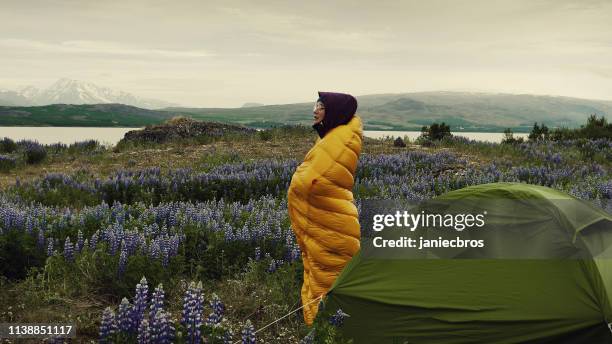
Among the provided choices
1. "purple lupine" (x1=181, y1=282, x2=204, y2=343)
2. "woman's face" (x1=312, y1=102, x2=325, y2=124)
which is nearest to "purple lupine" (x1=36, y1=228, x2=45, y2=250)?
"purple lupine" (x1=181, y1=282, x2=204, y2=343)

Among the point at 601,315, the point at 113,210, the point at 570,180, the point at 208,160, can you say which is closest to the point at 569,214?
the point at 601,315

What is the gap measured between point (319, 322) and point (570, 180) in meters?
11.1

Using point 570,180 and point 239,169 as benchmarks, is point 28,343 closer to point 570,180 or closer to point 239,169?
point 239,169

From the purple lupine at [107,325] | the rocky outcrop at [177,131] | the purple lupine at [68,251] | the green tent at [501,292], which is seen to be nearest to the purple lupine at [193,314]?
the purple lupine at [107,325]

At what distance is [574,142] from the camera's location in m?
23.4

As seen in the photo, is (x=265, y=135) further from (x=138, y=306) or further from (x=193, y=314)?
(x=193, y=314)

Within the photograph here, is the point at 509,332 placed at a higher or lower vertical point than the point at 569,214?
lower

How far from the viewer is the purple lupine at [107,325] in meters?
4.59

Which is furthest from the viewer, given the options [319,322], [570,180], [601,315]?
[570,180]

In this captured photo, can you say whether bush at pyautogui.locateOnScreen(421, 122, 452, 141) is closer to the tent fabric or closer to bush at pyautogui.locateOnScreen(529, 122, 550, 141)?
bush at pyautogui.locateOnScreen(529, 122, 550, 141)

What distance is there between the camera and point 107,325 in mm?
4613

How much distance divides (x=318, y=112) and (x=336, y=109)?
0.66ft

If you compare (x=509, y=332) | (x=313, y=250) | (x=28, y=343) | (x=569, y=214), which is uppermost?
(x=569, y=214)

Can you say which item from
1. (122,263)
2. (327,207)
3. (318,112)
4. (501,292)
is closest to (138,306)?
(122,263)
